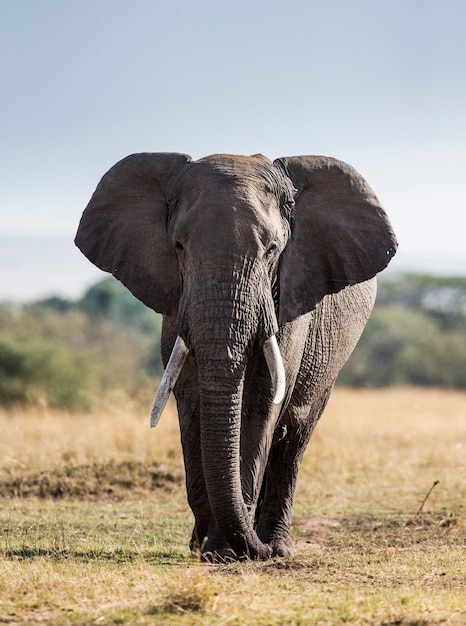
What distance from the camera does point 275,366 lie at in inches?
283

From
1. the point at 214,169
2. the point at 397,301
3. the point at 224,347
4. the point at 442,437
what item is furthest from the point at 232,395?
the point at 397,301

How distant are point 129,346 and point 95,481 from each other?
34310mm

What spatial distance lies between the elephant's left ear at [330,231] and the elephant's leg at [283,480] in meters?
1.19

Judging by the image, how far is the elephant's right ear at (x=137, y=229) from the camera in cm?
768

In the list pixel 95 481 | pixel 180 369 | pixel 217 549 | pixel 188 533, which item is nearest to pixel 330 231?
pixel 180 369

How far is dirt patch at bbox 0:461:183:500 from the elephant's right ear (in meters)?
4.51

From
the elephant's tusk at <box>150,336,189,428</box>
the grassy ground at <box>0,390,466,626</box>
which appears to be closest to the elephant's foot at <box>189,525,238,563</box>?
the grassy ground at <box>0,390,466,626</box>

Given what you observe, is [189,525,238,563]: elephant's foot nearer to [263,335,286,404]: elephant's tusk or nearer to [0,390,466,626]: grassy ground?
[0,390,466,626]: grassy ground

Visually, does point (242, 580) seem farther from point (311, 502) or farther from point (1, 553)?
point (311, 502)

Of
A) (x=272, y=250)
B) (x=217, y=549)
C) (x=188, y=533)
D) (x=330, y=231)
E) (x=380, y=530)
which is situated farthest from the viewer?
(x=380, y=530)

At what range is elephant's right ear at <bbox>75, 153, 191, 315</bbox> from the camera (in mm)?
7676

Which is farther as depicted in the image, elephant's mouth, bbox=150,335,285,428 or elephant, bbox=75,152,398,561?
elephant's mouth, bbox=150,335,285,428

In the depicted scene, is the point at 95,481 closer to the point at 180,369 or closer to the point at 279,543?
the point at 279,543

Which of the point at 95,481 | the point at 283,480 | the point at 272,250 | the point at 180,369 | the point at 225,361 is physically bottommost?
the point at 95,481
